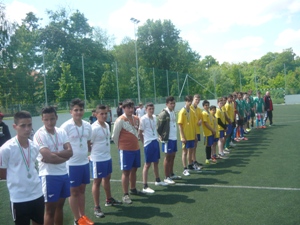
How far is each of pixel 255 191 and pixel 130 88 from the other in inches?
993

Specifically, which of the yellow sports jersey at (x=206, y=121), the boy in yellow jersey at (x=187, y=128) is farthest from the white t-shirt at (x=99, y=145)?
the yellow sports jersey at (x=206, y=121)

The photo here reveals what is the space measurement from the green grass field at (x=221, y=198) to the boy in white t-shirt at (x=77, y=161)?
1.71 ft

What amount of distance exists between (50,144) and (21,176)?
27.4 inches

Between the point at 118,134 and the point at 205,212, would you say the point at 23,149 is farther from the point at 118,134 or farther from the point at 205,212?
the point at 205,212

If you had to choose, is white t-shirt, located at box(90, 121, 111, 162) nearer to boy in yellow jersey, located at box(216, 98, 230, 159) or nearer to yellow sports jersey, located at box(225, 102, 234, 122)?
boy in yellow jersey, located at box(216, 98, 230, 159)

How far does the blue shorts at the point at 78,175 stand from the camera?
16.2 ft

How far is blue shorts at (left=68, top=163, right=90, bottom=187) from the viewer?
4.93 m

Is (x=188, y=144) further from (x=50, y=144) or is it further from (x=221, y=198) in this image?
(x=50, y=144)

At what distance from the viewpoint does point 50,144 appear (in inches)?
163

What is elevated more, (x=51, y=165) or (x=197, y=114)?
(x=197, y=114)

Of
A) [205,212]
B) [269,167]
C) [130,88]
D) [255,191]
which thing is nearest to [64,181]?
[205,212]

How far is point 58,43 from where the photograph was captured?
46.5 meters

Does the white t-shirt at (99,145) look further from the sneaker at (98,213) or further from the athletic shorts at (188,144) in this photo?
the athletic shorts at (188,144)

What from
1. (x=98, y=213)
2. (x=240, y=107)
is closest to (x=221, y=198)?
(x=98, y=213)
